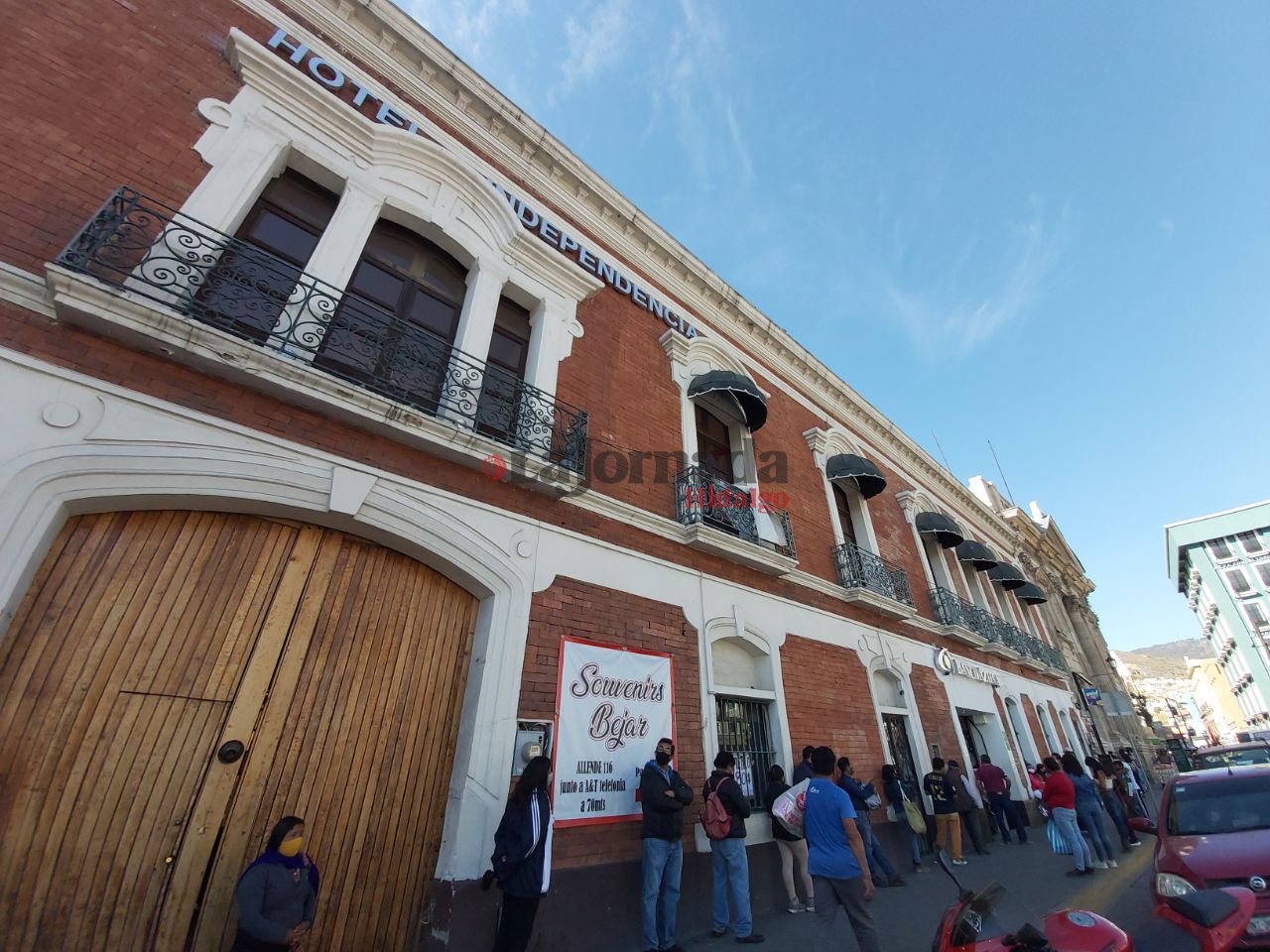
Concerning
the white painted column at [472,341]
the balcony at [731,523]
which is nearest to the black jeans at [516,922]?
the white painted column at [472,341]

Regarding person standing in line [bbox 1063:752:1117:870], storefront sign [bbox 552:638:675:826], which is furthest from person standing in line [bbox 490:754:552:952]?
person standing in line [bbox 1063:752:1117:870]

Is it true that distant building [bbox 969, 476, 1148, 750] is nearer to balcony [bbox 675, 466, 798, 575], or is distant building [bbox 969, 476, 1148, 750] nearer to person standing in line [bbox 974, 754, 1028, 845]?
person standing in line [bbox 974, 754, 1028, 845]

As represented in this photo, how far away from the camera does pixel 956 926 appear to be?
247cm

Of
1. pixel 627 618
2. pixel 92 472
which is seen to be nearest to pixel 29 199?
pixel 92 472

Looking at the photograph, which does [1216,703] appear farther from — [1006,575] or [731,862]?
[731,862]

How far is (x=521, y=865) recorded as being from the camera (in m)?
4.32

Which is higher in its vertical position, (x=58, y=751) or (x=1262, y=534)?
(x=1262, y=534)

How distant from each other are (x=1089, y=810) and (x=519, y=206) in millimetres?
13594

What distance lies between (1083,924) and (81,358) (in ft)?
24.2

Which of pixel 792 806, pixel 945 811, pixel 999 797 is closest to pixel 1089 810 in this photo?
pixel 945 811

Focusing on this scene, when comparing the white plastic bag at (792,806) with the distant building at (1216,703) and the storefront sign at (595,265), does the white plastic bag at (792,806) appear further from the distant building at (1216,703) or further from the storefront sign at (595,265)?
the distant building at (1216,703)

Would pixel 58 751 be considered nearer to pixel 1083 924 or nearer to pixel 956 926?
pixel 956 926

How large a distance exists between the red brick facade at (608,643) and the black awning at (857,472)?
260 inches

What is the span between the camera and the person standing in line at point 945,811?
8.97 metres
